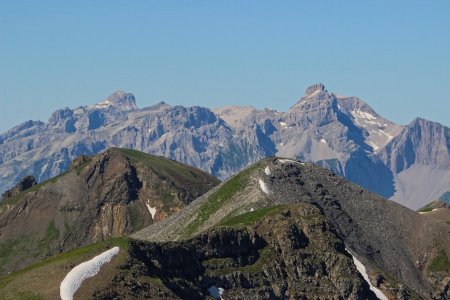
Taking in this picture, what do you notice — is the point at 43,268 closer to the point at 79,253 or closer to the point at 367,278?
the point at 79,253

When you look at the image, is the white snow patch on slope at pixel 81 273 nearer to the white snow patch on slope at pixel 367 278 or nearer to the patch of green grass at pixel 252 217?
the patch of green grass at pixel 252 217

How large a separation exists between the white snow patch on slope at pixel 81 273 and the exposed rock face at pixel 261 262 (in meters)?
3.11

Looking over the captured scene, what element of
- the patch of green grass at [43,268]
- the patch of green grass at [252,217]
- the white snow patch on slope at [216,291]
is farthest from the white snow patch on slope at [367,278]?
the patch of green grass at [43,268]

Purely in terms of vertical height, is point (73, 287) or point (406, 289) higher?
point (73, 287)

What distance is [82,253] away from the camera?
15025cm

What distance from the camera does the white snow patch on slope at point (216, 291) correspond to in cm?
16112

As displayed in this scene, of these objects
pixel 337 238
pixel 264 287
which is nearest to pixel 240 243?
pixel 264 287

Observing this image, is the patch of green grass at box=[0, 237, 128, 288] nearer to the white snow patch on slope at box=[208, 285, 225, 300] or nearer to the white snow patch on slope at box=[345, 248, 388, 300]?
the white snow patch on slope at box=[208, 285, 225, 300]

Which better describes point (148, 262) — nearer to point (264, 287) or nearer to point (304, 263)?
point (264, 287)

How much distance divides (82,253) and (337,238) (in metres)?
54.4

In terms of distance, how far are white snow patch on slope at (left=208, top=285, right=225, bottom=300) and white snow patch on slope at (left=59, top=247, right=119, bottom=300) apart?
1790 cm

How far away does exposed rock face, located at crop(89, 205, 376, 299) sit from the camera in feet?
509

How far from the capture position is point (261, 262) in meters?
176

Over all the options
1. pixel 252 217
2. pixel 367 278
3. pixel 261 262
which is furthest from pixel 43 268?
pixel 367 278
